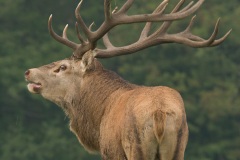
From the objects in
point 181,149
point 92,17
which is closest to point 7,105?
point 92,17

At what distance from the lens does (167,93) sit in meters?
9.88

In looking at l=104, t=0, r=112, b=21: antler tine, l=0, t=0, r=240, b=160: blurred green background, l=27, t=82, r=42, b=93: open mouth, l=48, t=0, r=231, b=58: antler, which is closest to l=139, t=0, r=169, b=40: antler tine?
l=48, t=0, r=231, b=58: antler

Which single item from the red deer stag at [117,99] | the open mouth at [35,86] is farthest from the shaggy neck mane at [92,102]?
the open mouth at [35,86]

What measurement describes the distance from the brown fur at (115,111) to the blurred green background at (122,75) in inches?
758

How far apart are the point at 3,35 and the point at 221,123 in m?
7.48

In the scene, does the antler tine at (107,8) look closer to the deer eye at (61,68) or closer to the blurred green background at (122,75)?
the deer eye at (61,68)

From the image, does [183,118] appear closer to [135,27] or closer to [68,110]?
[68,110]

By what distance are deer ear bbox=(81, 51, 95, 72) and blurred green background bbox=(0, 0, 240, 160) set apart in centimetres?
1940

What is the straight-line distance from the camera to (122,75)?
109ft

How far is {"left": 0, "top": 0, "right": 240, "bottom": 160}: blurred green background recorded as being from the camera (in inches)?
1282

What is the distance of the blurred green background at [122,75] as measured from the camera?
32562 mm

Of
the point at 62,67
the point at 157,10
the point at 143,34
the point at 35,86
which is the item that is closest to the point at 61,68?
the point at 62,67

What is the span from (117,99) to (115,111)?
0.85 feet

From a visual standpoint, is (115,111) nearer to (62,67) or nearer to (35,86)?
(62,67)
